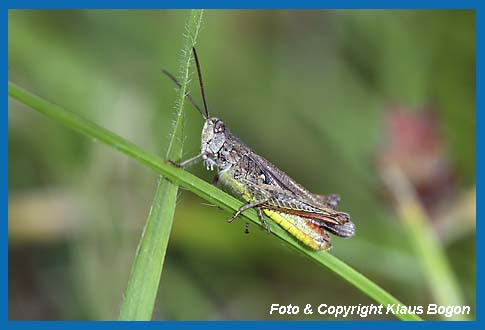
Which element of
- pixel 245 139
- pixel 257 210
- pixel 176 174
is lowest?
pixel 176 174

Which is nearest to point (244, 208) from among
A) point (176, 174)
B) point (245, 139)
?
point (176, 174)

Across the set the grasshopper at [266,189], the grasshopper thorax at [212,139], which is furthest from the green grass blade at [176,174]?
the grasshopper thorax at [212,139]

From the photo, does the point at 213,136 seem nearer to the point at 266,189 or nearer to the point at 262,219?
the point at 266,189

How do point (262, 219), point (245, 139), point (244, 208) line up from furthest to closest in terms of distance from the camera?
point (245, 139) → point (262, 219) → point (244, 208)

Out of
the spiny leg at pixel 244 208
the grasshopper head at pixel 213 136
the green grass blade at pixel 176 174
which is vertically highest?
the grasshopper head at pixel 213 136

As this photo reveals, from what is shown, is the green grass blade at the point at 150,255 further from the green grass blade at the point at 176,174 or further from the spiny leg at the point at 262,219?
the spiny leg at the point at 262,219

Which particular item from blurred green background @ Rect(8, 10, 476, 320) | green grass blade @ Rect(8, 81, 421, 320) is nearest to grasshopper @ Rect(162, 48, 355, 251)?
green grass blade @ Rect(8, 81, 421, 320)

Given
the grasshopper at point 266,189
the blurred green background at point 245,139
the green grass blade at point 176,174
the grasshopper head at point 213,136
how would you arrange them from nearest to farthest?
the green grass blade at point 176,174, the grasshopper at point 266,189, the grasshopper head at point 213,136, the blurred green background at point 245,139

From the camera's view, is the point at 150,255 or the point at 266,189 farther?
the point at 266,189
